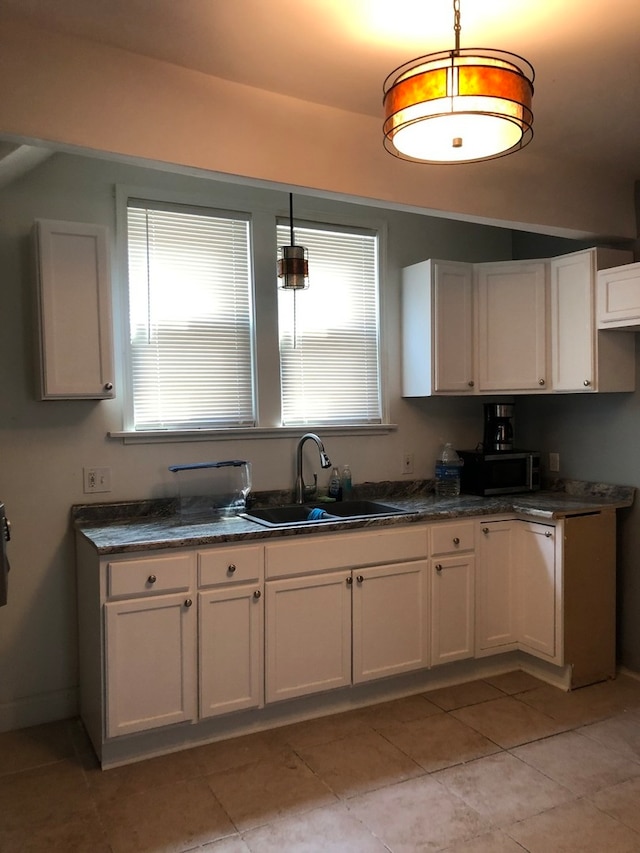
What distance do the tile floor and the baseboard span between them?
0.16 ft

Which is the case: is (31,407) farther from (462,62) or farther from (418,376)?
(462,62)

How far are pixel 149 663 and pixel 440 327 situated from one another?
220 cm

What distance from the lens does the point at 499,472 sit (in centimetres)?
373

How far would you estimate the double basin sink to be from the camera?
10.7 feet

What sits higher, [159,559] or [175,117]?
[175,117]

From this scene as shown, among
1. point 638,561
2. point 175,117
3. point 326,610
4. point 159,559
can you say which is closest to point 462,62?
point 175,117

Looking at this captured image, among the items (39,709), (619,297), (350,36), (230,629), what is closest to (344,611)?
(230,629)

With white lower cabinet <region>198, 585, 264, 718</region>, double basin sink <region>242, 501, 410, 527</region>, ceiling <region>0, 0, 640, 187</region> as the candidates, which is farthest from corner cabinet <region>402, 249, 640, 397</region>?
white lower cabinet <region>198, 585, 264, 718</region>

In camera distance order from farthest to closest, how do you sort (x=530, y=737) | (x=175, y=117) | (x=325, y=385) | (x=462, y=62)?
1. (x=325, y=385)
2. (x=530, y=737)
3. (x=175, y=117)
4. (x=462, y=62)

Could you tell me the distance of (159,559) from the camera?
2617mm

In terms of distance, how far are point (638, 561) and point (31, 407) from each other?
3.03 m

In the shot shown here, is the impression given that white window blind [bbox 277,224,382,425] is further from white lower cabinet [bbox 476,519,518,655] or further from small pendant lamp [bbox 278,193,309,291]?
white lower cabinet [bbox 476,519,518,655]

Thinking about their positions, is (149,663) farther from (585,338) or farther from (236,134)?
(585,338)

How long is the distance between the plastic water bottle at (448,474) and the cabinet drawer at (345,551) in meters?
0.66
